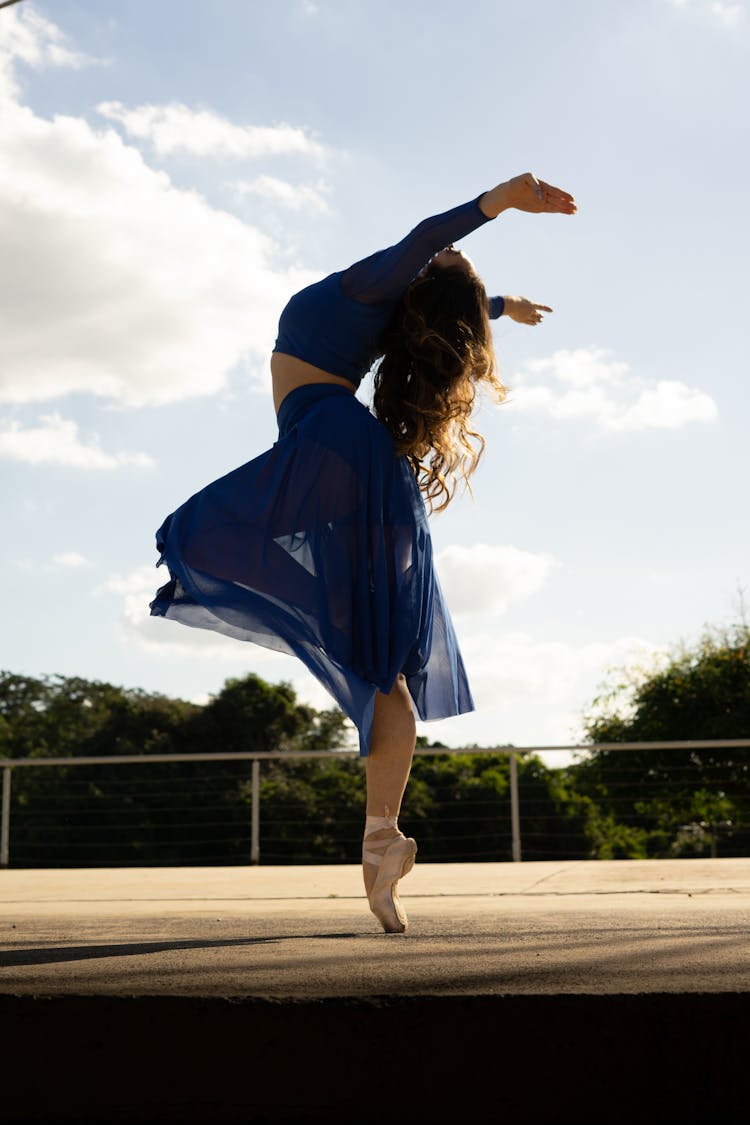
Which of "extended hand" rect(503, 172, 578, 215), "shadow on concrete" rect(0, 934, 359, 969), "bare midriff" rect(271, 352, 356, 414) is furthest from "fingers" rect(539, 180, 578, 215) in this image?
"shadow on concrete" rect(0, 934, 359, 969)

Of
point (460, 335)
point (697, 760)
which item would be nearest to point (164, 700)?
point (697, 760)

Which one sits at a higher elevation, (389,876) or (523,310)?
(523,310)

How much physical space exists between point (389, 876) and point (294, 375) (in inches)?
33.5

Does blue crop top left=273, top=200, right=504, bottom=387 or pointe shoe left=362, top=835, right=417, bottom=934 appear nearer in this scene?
pointe shoe left=362, top=835, right=417, bottom=934

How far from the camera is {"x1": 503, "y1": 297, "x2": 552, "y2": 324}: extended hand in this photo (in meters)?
2.40

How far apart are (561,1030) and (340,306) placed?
1382 millimetres

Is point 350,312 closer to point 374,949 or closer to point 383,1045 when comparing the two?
point 374,949

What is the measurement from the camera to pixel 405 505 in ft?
6.43

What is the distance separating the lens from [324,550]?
1.90 meters

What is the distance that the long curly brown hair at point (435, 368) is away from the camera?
204cm

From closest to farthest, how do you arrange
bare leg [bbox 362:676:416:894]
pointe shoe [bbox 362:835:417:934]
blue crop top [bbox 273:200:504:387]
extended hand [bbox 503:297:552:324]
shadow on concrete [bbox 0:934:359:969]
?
1. shadow on concrete [bbox 0:934:359:969]
2. pointe shoe [bbox 362:835:417:934]
3. bare leg [bbox 362:676:416:894]
4. blue crop top [bbox 273:200:504:387]
5. extended hand [bbox 503:297:552:324]

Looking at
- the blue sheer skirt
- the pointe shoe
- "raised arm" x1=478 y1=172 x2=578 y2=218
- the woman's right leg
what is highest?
"raised arm" x1=478 y1=172 x2=578 y2=218

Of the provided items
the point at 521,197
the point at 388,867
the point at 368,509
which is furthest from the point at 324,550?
the point at 521,197

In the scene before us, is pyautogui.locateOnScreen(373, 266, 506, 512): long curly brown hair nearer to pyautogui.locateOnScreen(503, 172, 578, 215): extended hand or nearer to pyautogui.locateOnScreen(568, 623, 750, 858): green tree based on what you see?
pyautogui.locateOnScreen(503, 172, 578, 215): extended hand
